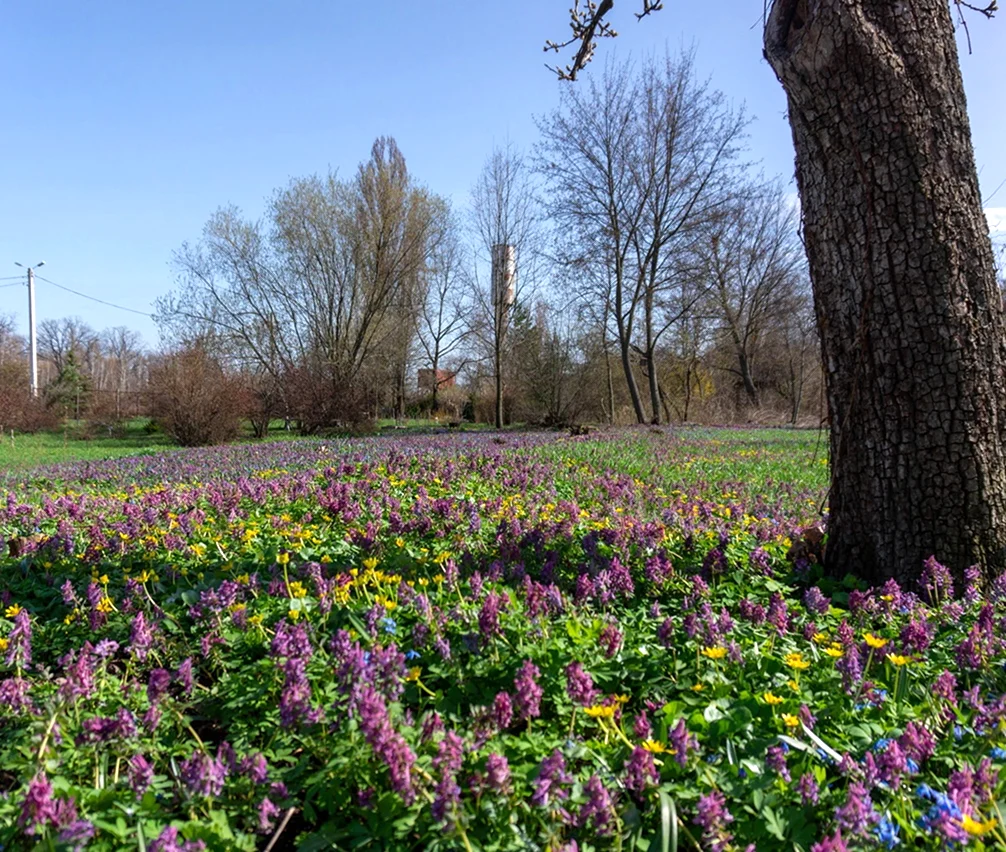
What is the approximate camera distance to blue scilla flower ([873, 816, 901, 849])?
1266 millimetres

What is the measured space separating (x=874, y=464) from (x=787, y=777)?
2153mm

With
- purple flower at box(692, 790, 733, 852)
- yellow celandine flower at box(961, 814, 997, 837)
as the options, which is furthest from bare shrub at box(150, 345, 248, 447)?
yellow celandine flower at box(961, 814, 997, 837)

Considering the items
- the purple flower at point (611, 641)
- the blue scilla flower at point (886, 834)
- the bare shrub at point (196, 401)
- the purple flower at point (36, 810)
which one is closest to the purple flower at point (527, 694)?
the purple flower at point (611, 641)

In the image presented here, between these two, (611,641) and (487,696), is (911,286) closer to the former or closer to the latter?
(611,641)

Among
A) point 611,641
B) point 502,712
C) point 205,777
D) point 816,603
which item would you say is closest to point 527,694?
point 502,712

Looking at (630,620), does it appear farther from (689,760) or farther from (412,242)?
(412,242)

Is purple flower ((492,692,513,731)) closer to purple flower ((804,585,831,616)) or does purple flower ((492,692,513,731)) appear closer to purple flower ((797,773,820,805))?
purple flower ((797,773,820,805))

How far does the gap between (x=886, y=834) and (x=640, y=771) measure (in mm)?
486

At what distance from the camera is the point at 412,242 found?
3088cm

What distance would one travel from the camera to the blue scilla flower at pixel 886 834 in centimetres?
127

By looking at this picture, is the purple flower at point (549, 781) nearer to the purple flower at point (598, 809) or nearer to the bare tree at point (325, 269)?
the purple flower at point (598, 809)

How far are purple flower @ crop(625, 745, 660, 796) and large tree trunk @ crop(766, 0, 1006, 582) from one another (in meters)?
2.33

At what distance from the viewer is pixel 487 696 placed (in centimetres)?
194

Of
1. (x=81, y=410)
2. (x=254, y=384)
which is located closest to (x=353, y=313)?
(x=254, y=384)
